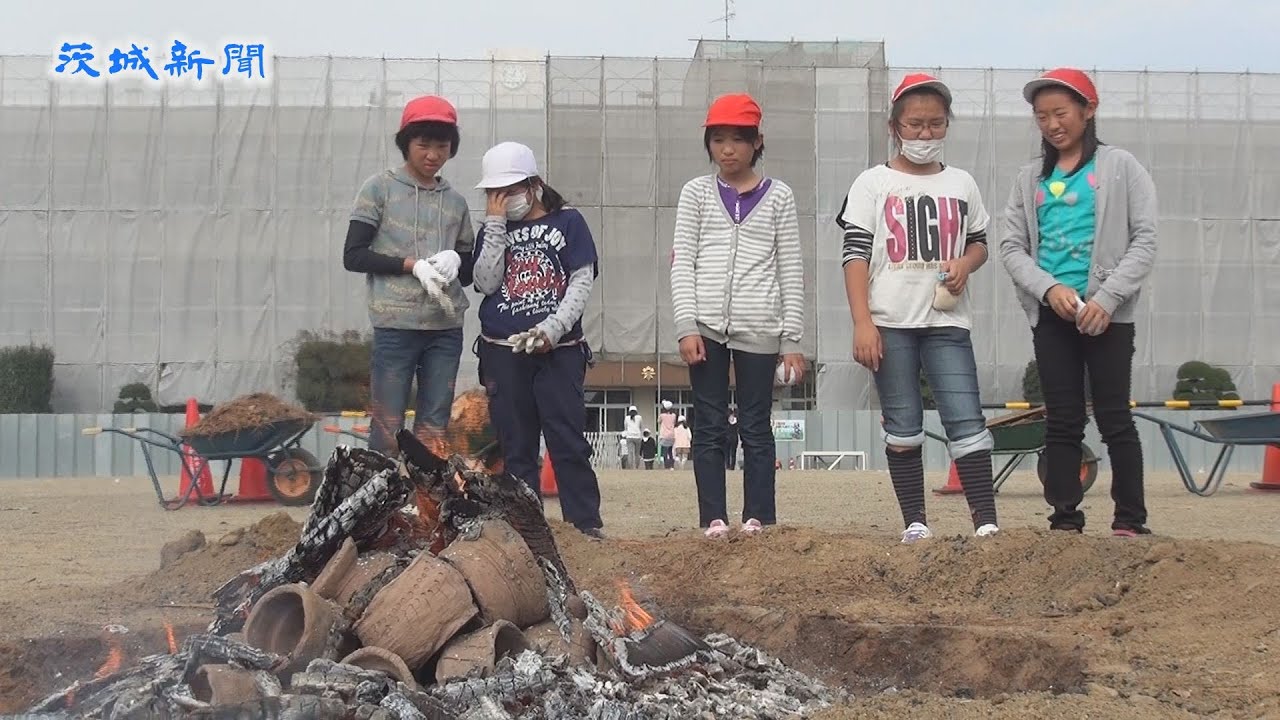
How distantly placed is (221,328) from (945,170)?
30.7 meters

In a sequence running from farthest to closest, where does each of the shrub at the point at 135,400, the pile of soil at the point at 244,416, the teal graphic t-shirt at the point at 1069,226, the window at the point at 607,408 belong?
1. the window at the point at 607,408
2. the shrub at the point at 135,400
3. the pile of soil at the point at 244,416
4. the teal graphic t-shirt at the point at 1069,226

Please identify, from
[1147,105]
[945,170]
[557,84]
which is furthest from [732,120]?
[1147,105]

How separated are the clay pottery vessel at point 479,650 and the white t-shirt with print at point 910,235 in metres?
2.43

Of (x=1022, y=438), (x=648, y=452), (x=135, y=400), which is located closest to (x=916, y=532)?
(x=1022, y=438)

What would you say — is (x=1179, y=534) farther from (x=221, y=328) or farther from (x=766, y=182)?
(x=221, y=328)

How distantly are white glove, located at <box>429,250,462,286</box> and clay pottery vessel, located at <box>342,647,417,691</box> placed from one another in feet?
8.31

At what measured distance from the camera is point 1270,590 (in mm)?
4020

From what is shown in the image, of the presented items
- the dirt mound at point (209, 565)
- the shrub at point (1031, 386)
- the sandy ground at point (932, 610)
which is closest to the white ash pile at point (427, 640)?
the sandy ground at point (932, 610)

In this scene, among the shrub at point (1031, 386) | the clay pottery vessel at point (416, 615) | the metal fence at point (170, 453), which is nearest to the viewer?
the clay pottery vessel at point (416, 615)

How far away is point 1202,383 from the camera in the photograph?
32906 millimetres

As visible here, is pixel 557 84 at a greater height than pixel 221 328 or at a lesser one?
greater

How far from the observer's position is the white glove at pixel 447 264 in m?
5.61

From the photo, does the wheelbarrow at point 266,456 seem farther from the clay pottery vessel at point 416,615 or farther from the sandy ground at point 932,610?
the clay pottery vessel at point 416,615

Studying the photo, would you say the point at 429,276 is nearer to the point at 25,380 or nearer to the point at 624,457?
the point at 624,457
